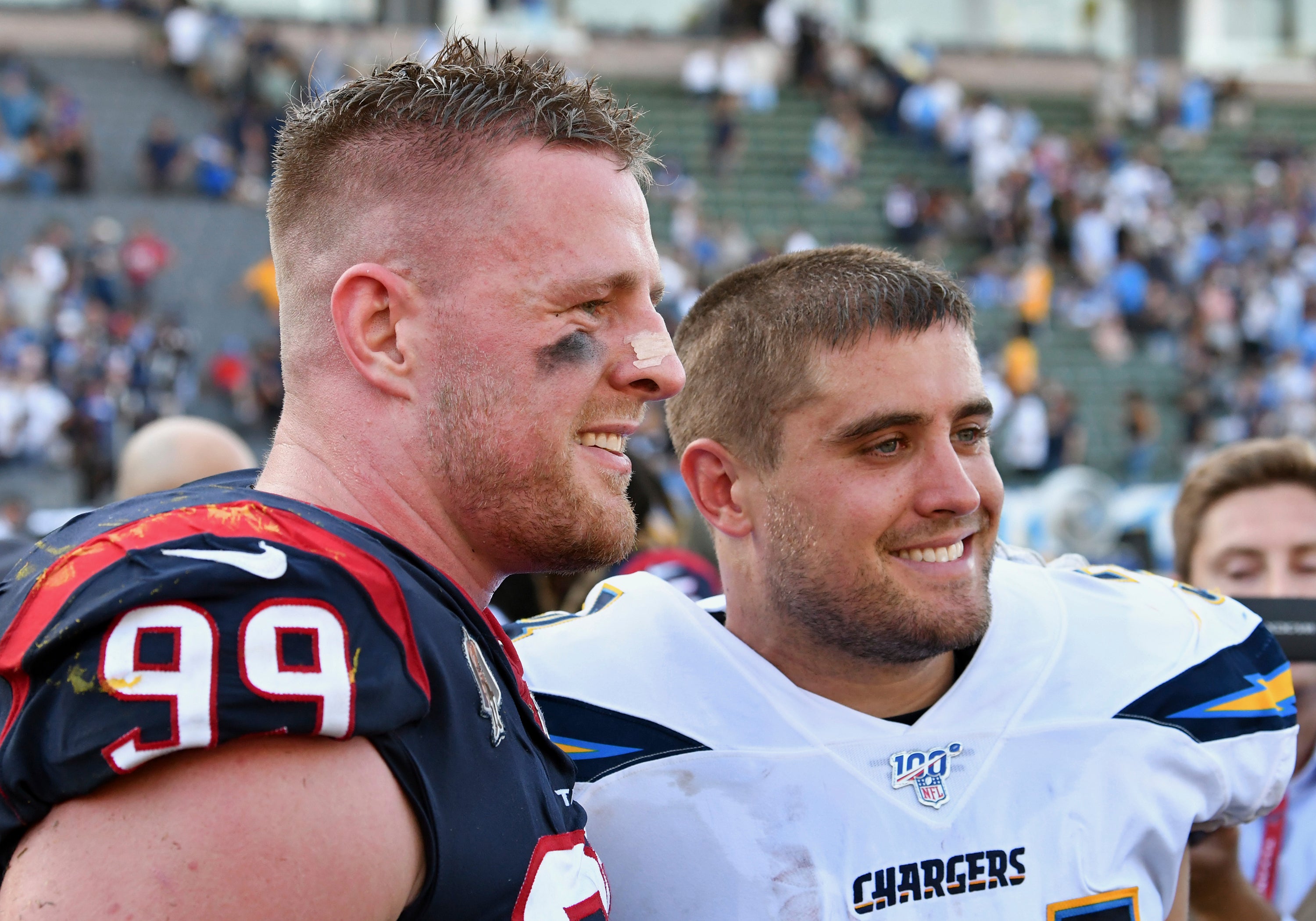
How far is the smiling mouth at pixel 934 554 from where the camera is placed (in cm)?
206

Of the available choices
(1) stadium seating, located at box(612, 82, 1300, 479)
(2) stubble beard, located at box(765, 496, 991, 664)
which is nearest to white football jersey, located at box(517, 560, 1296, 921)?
(2) stubble beard, located at box(765, 496, 991, 664)

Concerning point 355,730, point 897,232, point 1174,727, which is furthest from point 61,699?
point 897,232

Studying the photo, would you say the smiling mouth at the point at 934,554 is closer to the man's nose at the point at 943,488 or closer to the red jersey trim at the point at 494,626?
the man's nose at the point at 943,488

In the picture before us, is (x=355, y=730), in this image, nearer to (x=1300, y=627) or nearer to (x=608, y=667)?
(x=608, y=667)

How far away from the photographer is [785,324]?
220 cm

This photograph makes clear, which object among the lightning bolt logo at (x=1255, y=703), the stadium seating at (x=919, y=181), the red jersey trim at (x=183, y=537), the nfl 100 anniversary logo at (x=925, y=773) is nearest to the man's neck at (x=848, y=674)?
the nfl 100 anniversary logo at (x=925, y=773)

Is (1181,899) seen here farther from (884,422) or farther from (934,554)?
(884,422)

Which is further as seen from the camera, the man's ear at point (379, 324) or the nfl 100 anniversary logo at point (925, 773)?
the nfl 100 anniversary logo at point (925, 773)

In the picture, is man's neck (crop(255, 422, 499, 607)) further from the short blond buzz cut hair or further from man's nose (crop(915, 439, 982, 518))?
man's nose (crop(915, 439, 982, 518))

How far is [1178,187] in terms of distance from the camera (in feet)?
65.1

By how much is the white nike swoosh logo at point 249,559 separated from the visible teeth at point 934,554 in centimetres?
117

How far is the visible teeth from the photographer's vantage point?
2064 millimetres

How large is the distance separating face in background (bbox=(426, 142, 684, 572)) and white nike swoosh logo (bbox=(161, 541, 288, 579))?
33 cm

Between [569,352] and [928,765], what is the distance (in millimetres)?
969
